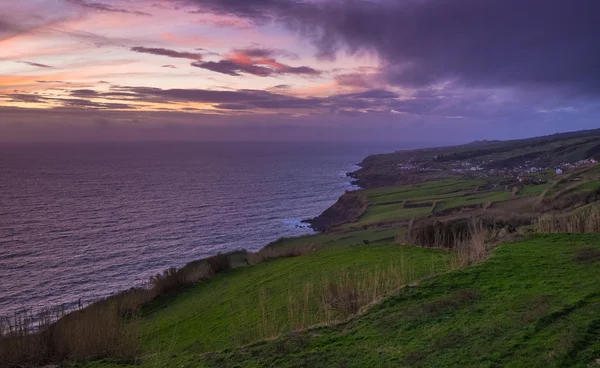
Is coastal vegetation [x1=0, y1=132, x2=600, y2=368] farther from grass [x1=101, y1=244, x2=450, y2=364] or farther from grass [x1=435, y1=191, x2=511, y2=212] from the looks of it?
grass [x1=435, y1=191, x2=511, y2=212]

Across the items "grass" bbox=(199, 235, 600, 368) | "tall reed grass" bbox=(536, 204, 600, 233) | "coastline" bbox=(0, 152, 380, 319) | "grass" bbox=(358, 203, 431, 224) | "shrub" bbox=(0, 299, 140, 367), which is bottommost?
"coastline" bbox=(0, 152, 380, 319)

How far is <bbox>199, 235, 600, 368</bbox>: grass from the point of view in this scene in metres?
7.60

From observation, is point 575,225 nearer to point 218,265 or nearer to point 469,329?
point 469,329

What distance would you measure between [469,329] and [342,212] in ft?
243

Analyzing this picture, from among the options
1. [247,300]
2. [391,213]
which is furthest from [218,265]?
[391,213]

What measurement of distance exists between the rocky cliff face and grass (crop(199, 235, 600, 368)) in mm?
61339

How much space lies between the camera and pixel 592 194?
29641mm

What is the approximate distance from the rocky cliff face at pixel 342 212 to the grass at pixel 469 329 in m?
61.3

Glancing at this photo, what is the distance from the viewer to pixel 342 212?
271 feet

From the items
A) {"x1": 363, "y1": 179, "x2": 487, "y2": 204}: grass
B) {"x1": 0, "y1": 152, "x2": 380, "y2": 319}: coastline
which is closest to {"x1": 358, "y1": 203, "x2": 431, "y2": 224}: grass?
{"x1": 363, "y1": 179, "x2": 487, "y2": 204}: grass

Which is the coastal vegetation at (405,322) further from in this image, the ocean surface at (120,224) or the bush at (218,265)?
the bush at (218,265)

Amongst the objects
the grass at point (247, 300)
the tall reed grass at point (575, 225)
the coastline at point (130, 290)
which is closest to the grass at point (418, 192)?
the coastline at point (130, 290)

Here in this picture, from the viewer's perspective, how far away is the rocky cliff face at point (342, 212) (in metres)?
76.2

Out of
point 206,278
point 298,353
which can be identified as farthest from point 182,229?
point 298,353
